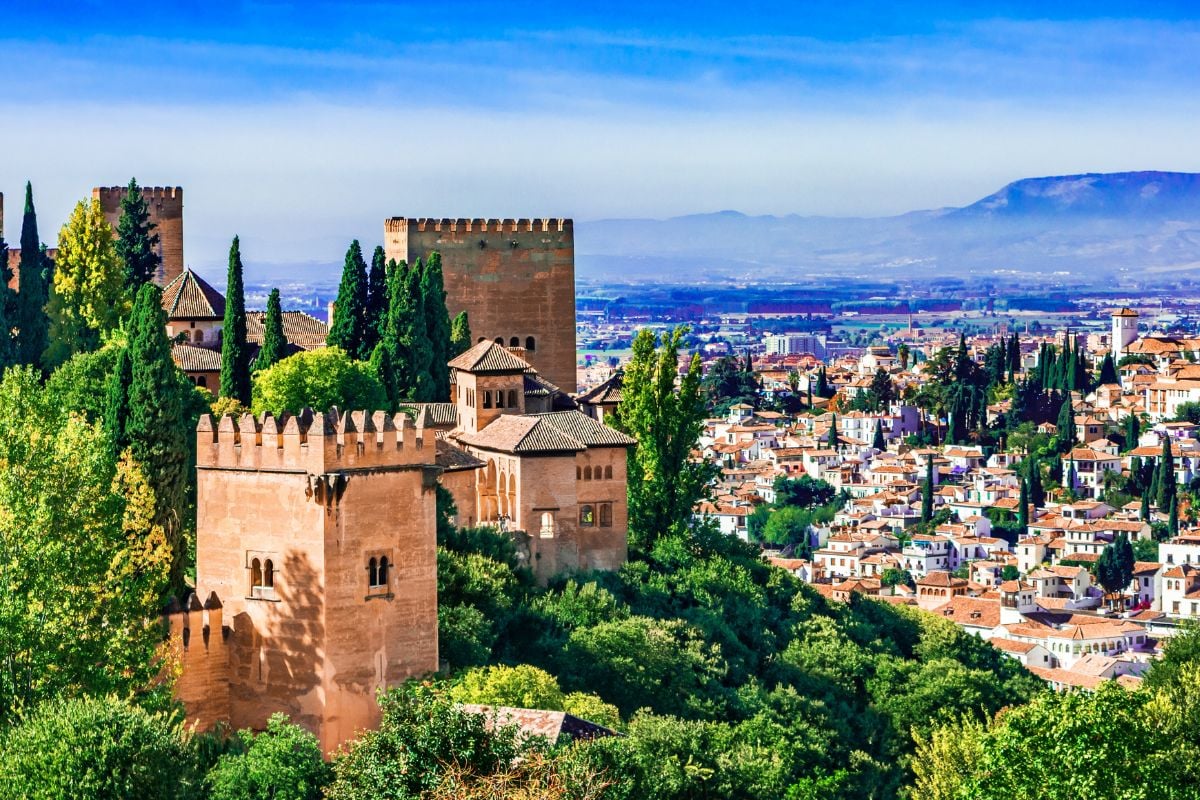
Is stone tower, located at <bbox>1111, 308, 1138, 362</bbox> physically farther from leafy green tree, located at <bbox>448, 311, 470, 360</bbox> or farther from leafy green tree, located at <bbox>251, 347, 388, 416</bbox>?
leafy green tree, located at <bbox>251, 347, 388, 416</bbox>

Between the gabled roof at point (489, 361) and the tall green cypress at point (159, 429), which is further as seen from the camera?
the gabled roof at point (489, 361)

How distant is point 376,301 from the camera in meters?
48.4

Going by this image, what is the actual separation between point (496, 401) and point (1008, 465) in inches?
3830

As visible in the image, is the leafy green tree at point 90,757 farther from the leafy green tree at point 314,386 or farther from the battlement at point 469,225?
the battlement at point 469,225

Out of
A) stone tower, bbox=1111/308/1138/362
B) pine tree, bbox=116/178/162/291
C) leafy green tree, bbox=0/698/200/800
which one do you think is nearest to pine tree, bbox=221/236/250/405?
pine tree, bbox=116/178/162/291

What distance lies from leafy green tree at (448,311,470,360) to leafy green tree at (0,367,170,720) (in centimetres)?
1950

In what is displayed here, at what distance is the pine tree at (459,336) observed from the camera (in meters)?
49.8

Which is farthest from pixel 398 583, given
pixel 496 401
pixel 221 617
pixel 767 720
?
pixel 496 401

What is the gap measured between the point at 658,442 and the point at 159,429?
1448cm

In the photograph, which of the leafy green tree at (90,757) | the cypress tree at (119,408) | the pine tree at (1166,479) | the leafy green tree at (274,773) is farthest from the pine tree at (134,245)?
the pine tree at (1166,479)

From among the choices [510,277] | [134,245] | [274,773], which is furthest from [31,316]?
[274,773]

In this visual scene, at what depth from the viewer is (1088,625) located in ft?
328

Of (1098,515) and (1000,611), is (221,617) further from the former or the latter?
(1098,515)

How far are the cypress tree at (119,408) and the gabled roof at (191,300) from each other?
1289 cm
